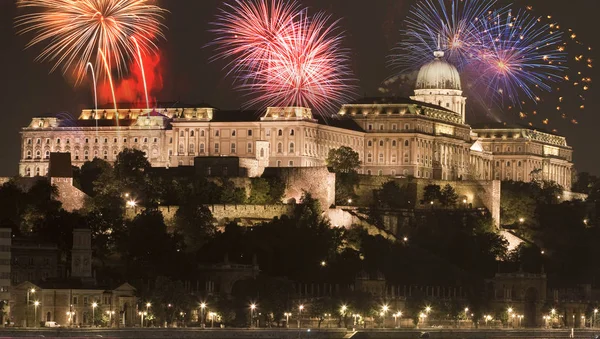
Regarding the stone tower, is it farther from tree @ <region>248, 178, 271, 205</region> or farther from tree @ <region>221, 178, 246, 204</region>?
tree @ <region>248, 178, 271, 205</region>

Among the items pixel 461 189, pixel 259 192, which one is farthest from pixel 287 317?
pixel 461 189

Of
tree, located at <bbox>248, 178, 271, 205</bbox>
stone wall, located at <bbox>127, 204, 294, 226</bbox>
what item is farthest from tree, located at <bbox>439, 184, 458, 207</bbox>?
stone wall, located at <bbox>127, 204, 294, 226</bbox>

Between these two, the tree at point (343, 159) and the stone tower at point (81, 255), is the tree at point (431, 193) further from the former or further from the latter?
the stone tower at point (81, 255)

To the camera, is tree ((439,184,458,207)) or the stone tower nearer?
the stone tower

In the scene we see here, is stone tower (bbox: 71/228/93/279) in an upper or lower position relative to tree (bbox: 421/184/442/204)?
lower

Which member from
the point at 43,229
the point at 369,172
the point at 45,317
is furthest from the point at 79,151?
the point at 45,317

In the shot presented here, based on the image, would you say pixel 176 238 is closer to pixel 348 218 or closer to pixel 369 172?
pixel 348 218

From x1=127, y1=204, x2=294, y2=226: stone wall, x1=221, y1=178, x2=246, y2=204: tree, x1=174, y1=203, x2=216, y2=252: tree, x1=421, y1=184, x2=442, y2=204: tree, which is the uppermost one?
x1=421, y1=184, x2=442, y2=204: tree
